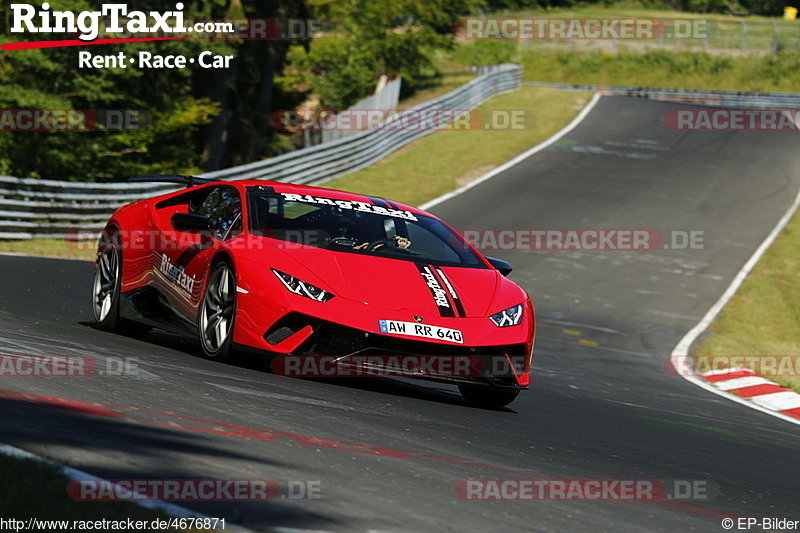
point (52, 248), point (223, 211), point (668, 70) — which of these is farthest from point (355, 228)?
point (668, 70)

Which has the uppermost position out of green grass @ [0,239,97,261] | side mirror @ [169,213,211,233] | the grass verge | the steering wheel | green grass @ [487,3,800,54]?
green grass @ [487,3,800,54]

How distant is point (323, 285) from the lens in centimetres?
760

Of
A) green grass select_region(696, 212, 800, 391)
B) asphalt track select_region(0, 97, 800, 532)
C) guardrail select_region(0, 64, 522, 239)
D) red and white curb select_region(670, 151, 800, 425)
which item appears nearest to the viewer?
asphalt track select_region(0, 97, 800, 532)

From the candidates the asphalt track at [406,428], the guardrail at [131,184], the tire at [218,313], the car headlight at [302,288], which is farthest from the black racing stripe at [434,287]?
the guardrail at [131,184]

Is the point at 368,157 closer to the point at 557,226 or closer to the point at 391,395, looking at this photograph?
the point at 557,226

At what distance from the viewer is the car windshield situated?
8383mm

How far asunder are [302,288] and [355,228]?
1.23 meters

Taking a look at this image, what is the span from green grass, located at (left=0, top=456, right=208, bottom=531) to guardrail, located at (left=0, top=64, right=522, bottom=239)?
15688 mm

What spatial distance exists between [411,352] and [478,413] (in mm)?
757

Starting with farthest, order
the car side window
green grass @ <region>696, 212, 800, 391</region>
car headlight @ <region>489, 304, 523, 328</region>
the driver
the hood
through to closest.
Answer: green grass @ <region>696, 212, 800, 391</region> → the car side window → the driver → car headlight @ <region>489, 304, 523, 328</region> → the hood

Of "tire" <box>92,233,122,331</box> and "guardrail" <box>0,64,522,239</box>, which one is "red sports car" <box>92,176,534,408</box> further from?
"guardrail" <box>0,64,522,239</box>

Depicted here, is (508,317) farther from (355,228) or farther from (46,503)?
(46,503)

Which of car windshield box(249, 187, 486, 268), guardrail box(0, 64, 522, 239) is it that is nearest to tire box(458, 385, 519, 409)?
car windshield box(249, 187, 486, 268)

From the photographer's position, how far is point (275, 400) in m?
6.52
